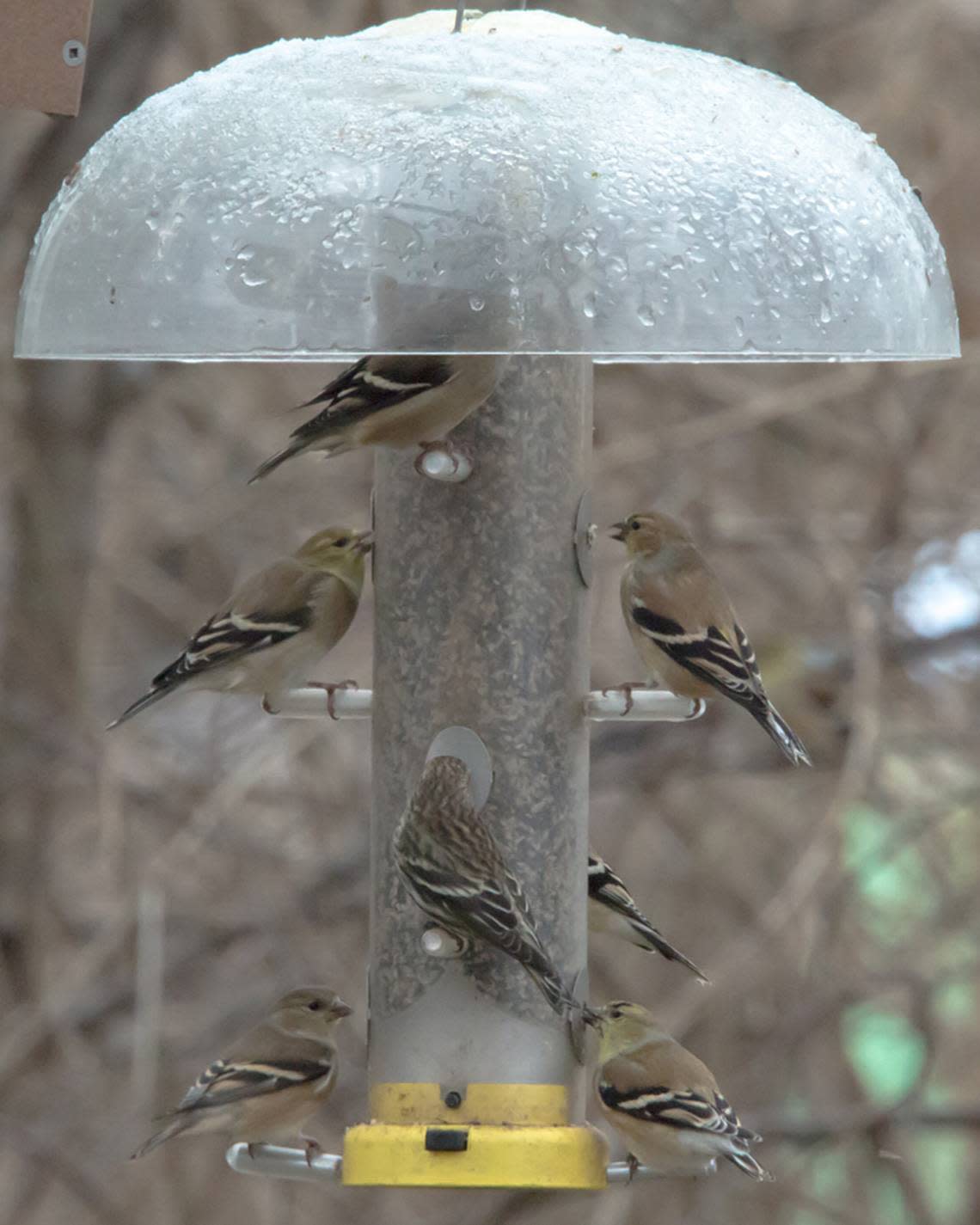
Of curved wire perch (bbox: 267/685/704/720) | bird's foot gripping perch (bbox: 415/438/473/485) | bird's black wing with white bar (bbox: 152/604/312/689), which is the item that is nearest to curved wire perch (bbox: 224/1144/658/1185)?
curved wire perch (bbox: 267/685/704/720)

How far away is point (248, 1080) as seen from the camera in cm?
534

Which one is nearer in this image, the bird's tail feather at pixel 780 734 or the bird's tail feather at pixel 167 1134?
the bird's tail feather at pixel 167 1134

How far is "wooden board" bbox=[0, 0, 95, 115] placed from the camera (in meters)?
3.98

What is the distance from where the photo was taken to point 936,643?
8891mm

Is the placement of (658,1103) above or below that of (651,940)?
below

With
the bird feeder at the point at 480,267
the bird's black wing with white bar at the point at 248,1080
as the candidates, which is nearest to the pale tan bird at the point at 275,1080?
the bird's black wing with white bar at the point at 248,1080

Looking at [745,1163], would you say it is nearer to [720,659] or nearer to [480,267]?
[720,659]

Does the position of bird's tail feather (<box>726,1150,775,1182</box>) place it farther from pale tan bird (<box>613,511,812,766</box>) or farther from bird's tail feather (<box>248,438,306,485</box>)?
bird's tail feather (<box>248,438,306,485</box>)

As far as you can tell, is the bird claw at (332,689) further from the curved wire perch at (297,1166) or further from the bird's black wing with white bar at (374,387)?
the curved wire perch at (297,1166)

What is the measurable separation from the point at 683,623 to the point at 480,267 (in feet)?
7.54

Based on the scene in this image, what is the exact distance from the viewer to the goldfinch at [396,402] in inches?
174

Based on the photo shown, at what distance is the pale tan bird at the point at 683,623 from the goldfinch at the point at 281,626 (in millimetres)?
784

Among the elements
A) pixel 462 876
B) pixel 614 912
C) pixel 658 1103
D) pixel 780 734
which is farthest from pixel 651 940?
pixel 462 876

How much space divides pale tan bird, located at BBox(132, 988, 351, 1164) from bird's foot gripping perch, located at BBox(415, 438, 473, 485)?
155cm
